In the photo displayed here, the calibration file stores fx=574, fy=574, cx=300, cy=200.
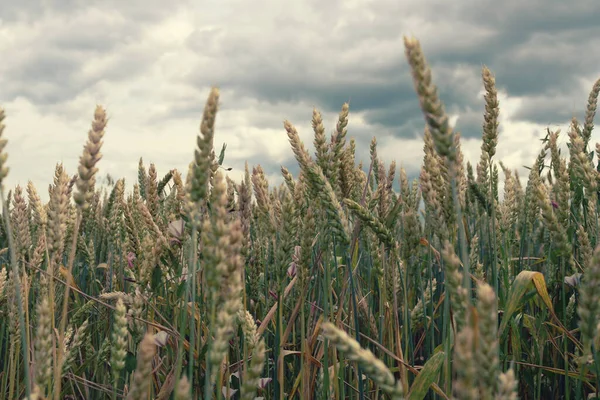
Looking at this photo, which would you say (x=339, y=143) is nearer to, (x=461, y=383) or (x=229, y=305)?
(x=229, y=305)

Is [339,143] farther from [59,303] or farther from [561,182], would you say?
[59,303]

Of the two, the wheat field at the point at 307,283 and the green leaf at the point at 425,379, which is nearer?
the wheat field at the point at 307,283

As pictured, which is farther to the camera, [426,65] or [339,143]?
[339,143]

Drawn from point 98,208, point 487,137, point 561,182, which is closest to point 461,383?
point 487,137

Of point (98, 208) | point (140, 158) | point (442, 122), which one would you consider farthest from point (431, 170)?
point (98, 208)

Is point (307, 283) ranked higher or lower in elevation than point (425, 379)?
higher

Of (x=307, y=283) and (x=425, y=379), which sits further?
(x=307, y=283)

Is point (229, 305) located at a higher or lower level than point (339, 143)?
lower

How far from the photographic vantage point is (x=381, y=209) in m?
2.04

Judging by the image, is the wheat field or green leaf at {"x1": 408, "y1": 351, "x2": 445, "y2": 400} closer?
the wheat field

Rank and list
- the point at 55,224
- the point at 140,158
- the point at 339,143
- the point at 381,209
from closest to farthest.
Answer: the point at 55,224 → the point at 339,143 → the point at 381,209 → the point at 140,158

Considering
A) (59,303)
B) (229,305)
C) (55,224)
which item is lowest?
(59,303)

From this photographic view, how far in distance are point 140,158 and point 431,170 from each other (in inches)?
118

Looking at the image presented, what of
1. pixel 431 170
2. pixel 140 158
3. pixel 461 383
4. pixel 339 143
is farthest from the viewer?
pixel 140 158
